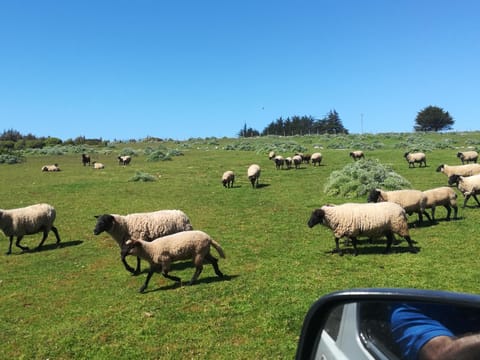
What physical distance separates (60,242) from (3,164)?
4292cm

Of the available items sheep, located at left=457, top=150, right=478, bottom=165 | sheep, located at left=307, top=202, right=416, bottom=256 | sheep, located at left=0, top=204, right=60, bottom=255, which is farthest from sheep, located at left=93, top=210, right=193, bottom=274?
sheep, located at left=457, top=150, right=478, bottom=165

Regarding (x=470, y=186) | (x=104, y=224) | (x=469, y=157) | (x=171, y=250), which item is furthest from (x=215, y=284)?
(x=469, y=157)

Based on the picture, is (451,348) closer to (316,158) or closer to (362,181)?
(362,181)

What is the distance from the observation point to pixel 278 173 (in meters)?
34.4

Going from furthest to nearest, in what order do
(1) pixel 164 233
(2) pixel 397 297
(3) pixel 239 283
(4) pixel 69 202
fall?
(4) pixel 69 202 → (1) pixel 164 233 → (3) pixel 239 283 → (2) pixel 397 297

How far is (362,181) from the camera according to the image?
2311 centimetres

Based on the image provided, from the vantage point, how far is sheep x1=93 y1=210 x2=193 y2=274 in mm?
12609

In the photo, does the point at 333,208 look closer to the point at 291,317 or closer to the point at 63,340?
the point at 291,317

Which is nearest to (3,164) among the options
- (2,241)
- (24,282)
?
(2,241)

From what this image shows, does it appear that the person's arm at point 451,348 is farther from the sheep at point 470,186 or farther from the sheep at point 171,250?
the sheep at point 470,186

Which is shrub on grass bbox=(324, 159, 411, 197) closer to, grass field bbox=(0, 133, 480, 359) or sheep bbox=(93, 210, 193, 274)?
grass field bbox=(0, 133, 480, 359)

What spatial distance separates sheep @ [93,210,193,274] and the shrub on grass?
12.3 metres

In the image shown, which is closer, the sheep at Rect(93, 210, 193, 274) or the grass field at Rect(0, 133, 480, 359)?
the grass field at Rect(0, 133, 480, 359)

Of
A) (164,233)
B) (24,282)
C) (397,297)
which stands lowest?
(24,282)
